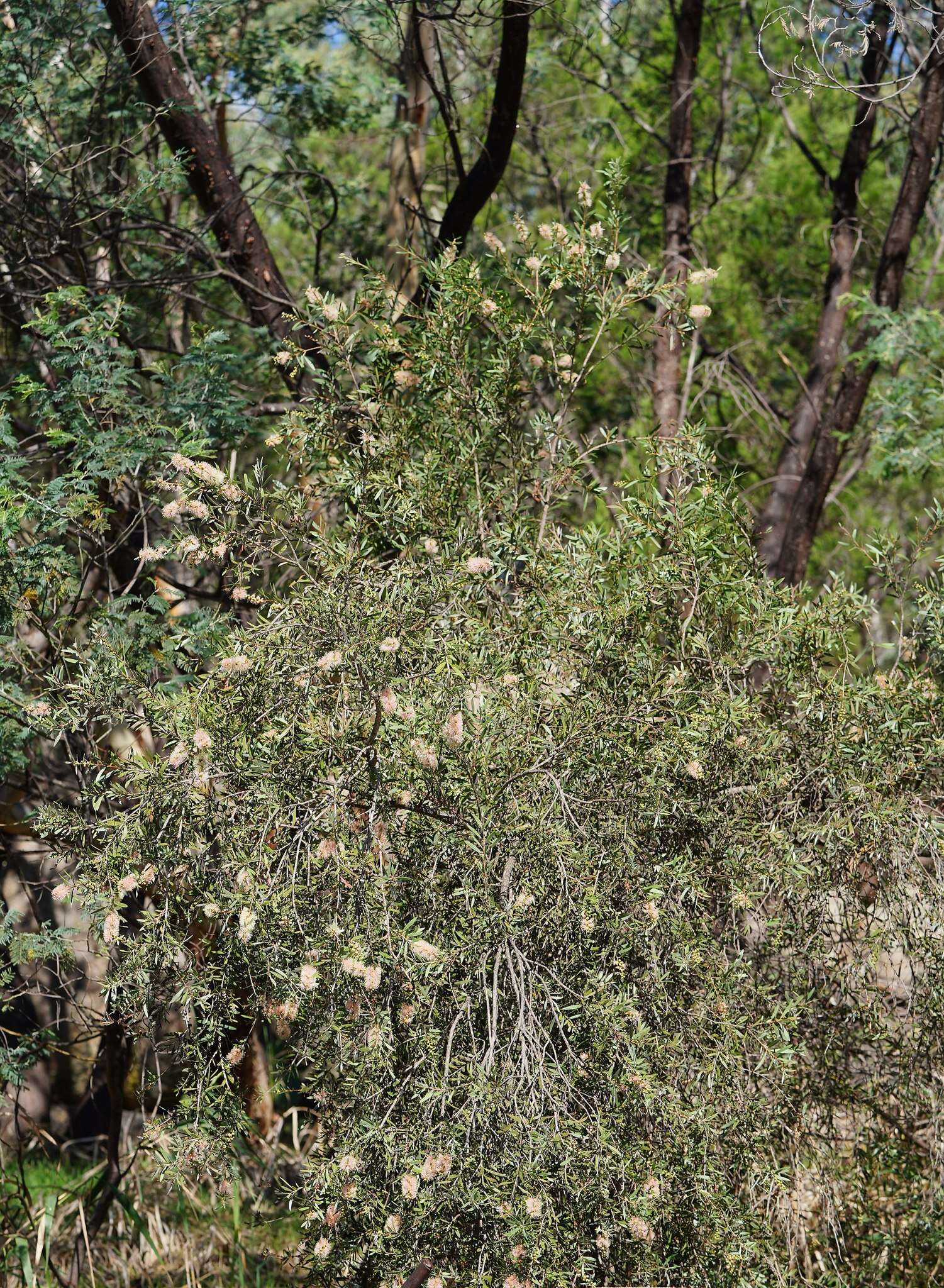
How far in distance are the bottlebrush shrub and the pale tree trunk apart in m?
1.88

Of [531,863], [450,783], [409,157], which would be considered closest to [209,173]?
[409,157]

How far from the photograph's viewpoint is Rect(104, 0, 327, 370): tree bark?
4.30 meters

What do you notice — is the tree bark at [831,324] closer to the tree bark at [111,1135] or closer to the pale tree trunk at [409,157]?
the pale tree trunk at [409,157]

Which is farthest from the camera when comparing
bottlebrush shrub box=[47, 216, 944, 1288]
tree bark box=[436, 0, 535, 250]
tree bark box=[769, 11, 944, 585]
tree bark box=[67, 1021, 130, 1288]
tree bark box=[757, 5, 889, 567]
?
tree bark box=[757, 5, 889, 567]

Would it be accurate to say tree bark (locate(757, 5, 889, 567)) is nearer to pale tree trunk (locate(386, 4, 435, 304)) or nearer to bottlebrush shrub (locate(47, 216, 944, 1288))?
pale tree trunk (locate(386, 4, 435, 304))

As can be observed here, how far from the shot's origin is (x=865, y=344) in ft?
18.8

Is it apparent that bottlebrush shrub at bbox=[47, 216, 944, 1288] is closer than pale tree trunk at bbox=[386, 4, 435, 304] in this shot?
Yes

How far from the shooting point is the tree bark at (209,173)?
4.30 m

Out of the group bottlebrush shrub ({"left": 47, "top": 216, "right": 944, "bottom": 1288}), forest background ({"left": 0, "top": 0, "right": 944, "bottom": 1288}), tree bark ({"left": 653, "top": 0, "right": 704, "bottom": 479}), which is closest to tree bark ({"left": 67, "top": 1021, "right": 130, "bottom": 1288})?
forest background ({"left": 0, "top": 0, "right": 944, "bottom": 1288})

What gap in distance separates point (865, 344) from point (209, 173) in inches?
119

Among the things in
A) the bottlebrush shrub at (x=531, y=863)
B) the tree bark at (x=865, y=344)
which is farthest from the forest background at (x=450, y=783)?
the tree bark at (x=865, y=344)

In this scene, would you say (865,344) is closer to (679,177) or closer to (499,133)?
(679,177)

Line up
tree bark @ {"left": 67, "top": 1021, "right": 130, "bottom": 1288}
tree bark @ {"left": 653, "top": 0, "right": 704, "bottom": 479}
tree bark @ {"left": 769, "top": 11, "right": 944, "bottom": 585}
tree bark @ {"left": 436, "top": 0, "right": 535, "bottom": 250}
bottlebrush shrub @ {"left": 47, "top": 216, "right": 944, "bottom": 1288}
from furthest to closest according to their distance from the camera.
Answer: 1. tree bark @ {"left": 653, "top": 0, "right": 704, "bottom": 479}
2. tree bark @ {"left": 769, "top": 11, "right": 944, "bottom": 585}
3. tree bark @ {"left": 436, "top": 0, "right": 535, "bottom": 250}
4. tree bark @ {"left": 67, "top": 1021, "right": 130, "bottom": 1288}
5. bottlebrush shrub @ {"left": 47, "top": 216, "right": 944, "bottom": 1288}

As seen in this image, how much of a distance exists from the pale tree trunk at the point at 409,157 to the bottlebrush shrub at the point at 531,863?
6.18 ft
